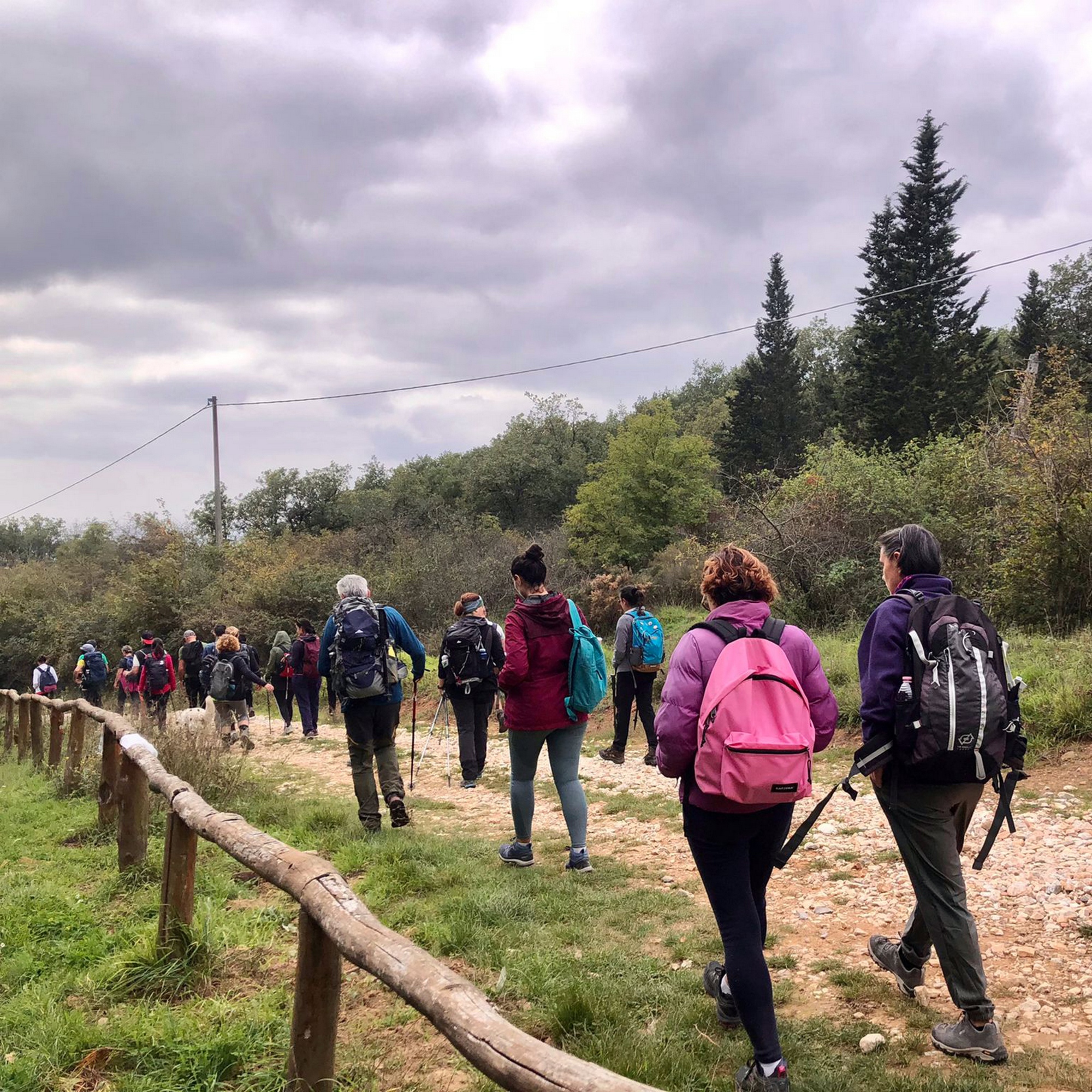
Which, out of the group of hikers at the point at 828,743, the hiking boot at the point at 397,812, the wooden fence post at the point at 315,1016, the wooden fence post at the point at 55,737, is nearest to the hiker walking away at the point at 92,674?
the wooden fence post at the point at 55,737

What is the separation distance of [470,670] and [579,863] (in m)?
3.30

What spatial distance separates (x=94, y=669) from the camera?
1670cm

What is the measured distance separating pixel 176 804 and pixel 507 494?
124 feet

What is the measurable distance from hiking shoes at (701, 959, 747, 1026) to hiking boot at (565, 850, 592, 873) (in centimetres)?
181

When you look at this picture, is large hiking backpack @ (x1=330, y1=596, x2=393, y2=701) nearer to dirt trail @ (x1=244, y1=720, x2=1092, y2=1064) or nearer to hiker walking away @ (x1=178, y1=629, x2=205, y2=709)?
dirt trail @ (x1=244, y1=720, x2=1092, y2=1064)

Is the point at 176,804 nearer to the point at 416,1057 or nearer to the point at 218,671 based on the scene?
the point at 416,1057

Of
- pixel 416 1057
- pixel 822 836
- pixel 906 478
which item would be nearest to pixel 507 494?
pixel 906 478

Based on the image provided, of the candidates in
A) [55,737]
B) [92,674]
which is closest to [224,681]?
[55,737]

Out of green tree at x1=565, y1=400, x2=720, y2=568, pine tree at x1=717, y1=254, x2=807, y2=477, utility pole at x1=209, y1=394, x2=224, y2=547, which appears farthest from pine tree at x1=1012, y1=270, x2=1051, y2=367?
utility pole at x1=209, y1=394, x2=224, y2=547

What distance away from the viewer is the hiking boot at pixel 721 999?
325 centimetres

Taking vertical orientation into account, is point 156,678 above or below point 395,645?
below

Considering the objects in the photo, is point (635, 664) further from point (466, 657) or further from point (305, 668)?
Answer: point (305, 668)

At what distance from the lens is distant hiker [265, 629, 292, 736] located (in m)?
13.0

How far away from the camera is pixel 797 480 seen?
746 inches
